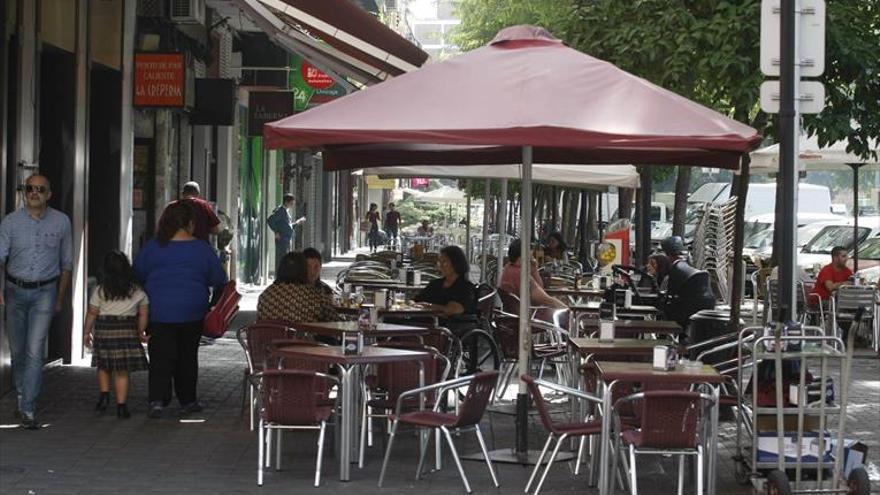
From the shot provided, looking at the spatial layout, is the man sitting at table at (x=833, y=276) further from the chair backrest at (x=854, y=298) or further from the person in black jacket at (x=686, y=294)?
the person in black jacket at (x=686, y=294)

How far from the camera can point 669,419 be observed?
8.98 m

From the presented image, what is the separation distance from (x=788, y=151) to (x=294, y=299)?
4.33 meters

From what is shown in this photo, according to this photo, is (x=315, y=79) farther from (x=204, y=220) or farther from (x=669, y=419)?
(x=669, y=419)

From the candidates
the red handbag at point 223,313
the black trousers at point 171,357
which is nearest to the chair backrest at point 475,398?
the red handbag at point 223,313

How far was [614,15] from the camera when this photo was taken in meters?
15.8

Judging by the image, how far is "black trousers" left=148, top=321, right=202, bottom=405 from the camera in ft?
41.5

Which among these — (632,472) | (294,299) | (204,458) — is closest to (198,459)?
(204,458)

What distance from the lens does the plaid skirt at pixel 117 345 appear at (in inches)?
489

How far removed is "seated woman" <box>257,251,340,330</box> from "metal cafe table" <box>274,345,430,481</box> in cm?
147

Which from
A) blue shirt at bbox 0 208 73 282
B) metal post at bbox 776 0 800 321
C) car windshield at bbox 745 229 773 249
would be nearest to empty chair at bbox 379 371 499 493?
metal post at bbox 776 0 800 321

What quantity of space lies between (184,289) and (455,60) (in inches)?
129

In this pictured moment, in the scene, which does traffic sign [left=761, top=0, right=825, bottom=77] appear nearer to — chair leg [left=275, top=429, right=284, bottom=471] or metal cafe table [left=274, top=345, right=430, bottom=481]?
metal cafe table [left=274, top=345, right=430, bottom=481]

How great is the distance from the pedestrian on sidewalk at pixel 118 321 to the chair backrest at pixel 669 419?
473 cm

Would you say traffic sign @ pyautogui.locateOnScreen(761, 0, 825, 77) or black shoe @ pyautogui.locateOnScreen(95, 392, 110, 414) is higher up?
traffic sign @ pyautogui.locateOnScreen(761, 0, 825, 77)
